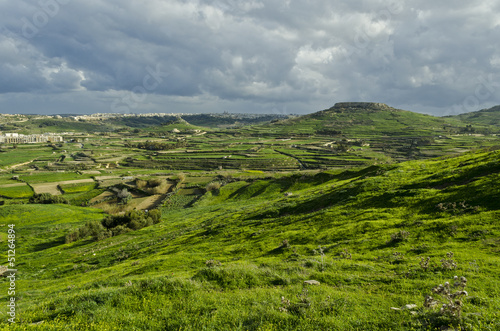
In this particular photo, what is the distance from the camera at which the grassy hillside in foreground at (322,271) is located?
367 inches

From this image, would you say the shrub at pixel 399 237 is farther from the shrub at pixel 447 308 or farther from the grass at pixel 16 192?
the grass at pixel 16 192

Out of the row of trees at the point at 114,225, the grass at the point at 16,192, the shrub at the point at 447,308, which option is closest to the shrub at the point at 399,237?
the shrub at the point at 447,308

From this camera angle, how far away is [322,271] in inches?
561

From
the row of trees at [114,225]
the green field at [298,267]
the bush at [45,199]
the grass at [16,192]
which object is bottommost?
the grass at [16,192]

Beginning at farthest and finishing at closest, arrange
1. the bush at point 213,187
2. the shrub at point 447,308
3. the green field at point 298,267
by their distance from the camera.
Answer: the bush at point 213,187 < the green field at point 298,267 < the shrub at point 447,308

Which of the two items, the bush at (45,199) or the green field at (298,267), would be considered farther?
the bush at (45,199)

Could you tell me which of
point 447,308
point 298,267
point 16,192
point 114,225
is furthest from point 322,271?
point 16,192

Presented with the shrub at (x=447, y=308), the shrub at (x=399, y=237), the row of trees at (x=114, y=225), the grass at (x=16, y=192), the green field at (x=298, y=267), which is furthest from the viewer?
the grass at (x=16, y=192)

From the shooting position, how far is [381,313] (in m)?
9.44

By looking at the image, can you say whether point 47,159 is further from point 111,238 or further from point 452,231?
point 452,231

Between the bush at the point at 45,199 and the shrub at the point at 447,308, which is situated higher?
the shrub at the point at 447,308

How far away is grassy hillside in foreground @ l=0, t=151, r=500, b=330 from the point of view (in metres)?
9.33

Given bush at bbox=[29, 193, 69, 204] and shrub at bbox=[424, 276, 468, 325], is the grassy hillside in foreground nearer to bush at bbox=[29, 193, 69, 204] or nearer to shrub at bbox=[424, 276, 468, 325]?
shrub at bbox=[424, 276, 468, 325]

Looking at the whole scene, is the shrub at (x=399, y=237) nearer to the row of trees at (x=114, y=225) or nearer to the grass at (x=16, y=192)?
the row of trees at (x=114, y=225)
